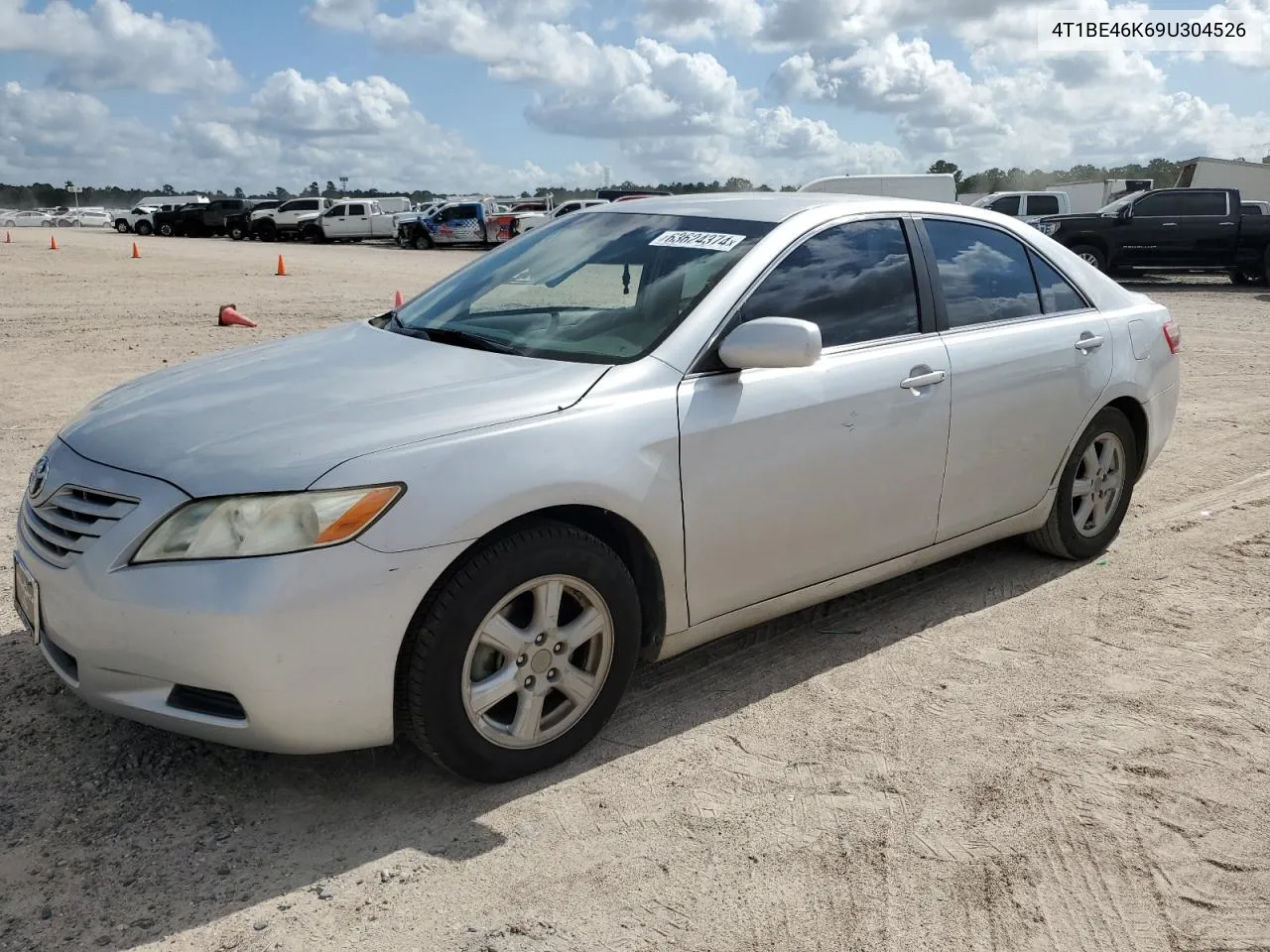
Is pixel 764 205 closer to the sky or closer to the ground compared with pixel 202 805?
closer to the sky

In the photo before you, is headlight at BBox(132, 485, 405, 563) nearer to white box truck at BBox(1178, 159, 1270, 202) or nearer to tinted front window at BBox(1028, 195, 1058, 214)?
tinted front window at BBox(1028, 195, 1058, 214)

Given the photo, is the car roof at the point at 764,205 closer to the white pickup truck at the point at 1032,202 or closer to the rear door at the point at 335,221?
the white pickup truck at the point at 1032,202

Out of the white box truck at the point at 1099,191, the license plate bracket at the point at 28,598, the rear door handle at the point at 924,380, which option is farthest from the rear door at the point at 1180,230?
the white box truck at the point at 1099,191

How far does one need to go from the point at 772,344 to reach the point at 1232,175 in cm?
4446

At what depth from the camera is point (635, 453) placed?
10.9 feet

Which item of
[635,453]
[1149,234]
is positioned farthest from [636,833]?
[1149,234]

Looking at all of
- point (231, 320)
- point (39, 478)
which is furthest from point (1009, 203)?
point (39, 478)

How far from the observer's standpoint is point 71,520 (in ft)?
10.0

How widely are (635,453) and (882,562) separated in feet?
4.30

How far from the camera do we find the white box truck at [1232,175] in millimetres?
40312

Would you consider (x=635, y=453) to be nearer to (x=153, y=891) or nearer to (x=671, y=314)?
(x=671, y=314)

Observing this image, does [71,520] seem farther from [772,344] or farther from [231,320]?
[231,320]

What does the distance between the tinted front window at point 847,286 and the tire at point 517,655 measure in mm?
1052

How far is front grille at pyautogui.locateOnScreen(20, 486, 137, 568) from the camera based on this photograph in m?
2.96
